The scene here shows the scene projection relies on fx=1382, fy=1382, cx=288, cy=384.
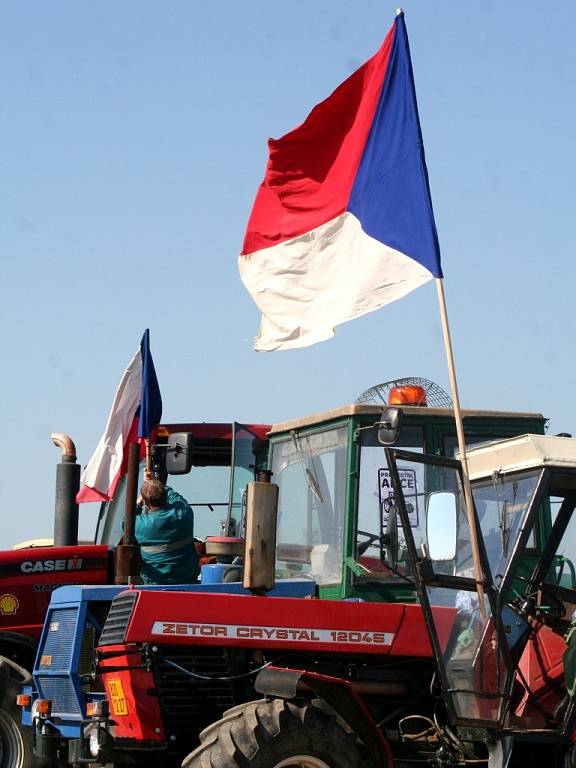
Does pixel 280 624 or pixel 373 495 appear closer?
pixel 280 624

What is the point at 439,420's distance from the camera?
32.3 ft

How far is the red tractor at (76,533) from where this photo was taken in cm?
983

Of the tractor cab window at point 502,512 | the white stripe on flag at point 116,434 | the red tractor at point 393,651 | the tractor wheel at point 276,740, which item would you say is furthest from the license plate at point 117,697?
the white stripe on flag at point 116,434

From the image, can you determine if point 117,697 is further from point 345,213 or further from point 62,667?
point 345,213

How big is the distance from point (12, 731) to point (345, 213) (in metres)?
4.38

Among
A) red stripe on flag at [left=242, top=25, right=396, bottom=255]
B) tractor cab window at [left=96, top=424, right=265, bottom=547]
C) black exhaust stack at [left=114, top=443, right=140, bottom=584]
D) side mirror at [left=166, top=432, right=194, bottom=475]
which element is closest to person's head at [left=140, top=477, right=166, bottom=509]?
black exhaust stack at [left=114, top=443, right=140, bottom=584]

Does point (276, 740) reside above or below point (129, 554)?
below

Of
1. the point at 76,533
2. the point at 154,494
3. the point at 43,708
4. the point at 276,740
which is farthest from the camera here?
the point at 76,533

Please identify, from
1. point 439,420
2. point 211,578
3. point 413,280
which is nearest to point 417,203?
point 413,280

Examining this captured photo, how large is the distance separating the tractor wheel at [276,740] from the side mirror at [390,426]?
74.5 inches

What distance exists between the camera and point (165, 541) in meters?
9.77

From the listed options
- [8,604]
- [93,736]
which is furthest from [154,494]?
[93,736]

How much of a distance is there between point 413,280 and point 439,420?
202 centimetres

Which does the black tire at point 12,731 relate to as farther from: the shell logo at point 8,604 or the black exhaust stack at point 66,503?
the black exhaust stack at point 66,503
